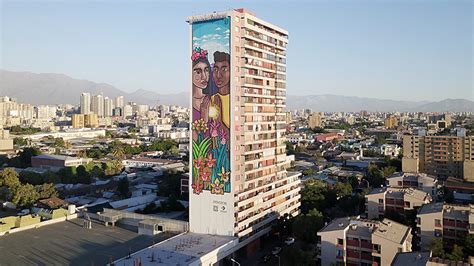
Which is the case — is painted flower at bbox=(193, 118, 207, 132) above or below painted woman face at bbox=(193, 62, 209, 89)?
below

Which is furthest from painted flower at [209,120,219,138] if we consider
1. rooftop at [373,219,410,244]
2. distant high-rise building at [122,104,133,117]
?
distant high-rise building at [122,104,133,117]

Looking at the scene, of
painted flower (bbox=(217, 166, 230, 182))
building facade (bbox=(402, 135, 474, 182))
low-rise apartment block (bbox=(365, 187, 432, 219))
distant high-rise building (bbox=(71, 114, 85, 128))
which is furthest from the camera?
distant high-rise building (bbox=(71, 114, 85, 128))

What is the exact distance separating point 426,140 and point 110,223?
23.1 m

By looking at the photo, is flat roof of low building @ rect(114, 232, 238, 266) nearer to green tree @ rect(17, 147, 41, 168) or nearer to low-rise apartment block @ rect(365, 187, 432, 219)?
low-rise apartment block @ rect(365, 187, 432, 219)

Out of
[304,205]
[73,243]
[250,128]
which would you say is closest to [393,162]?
[304,205]

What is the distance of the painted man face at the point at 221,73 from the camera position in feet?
41.8

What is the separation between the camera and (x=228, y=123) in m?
12.8

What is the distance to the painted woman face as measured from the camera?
1303cm

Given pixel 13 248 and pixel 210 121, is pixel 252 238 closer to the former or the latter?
pixel 210 121

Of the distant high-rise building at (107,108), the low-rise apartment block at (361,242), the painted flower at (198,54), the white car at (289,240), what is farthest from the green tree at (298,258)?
the distant high-rise building at (107,108)

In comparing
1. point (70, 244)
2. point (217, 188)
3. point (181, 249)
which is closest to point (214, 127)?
point (217, 188)

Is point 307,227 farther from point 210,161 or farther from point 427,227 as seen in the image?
point 210,161

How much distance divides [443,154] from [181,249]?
77.0 ft

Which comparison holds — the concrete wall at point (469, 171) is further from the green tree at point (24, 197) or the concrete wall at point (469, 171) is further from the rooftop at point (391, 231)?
the green tree at point (24, 197)
